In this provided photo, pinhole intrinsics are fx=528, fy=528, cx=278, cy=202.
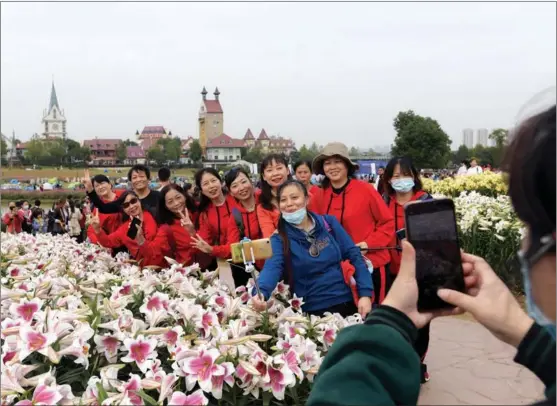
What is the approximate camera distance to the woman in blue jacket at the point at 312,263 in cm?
262

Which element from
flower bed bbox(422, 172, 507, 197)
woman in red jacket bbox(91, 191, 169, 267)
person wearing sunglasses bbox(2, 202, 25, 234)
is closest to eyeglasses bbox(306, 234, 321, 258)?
woman in red jacket bbox(91, 191, 169, 267)

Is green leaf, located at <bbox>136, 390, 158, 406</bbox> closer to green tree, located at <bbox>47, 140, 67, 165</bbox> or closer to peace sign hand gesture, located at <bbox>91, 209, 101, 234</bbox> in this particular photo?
peace sign hand gesture, located at <bbox>91, 209, 101, 234</bbox>

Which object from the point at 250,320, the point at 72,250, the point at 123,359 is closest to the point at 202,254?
the point at 72,250

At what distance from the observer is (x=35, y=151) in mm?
70250

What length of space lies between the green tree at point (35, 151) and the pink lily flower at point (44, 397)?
71.0 meters

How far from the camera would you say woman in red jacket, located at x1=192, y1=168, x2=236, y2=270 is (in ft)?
13.3

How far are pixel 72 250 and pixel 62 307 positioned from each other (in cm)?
276

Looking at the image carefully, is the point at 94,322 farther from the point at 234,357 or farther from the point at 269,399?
the point at 269,399

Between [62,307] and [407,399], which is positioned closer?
[407,399]

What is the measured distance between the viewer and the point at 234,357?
172cm

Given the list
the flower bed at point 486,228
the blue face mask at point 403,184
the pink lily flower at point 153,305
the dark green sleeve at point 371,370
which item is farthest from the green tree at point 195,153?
→ the dark green sleeve at point 371,370

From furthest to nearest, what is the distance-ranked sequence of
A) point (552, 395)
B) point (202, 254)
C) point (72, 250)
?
point (72, 250), point (202, 254), point (552, 395)

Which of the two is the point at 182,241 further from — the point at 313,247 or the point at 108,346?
the point at 108,346

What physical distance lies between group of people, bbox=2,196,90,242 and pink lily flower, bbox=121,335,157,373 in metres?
8.12
